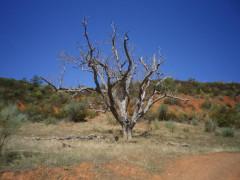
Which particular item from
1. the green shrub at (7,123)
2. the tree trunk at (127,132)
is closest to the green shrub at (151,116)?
the tree trunk at (127,132)

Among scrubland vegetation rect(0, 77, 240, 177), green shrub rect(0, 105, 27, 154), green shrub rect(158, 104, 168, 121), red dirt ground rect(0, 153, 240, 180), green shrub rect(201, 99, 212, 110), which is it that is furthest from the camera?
green shrub rect(201, 99, 212, 110)

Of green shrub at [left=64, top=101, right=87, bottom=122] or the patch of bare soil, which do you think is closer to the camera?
the patch of bare soil

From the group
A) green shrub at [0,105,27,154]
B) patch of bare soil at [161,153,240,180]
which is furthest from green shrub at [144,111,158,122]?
green shrub at [0,105,27,154]

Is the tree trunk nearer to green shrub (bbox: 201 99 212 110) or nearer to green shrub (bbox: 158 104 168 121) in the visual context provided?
green shrub (bbox: 158 104 168 121)

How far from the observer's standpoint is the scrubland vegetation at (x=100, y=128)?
35.3ft

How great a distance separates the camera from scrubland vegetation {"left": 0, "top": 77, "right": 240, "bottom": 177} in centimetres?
1077

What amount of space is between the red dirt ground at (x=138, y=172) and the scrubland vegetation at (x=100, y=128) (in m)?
0.46

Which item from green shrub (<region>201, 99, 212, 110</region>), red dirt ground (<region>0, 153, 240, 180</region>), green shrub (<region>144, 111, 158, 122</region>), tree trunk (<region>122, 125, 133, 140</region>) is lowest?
red dirt ground (<region>0, 153, 240, 180</region>)

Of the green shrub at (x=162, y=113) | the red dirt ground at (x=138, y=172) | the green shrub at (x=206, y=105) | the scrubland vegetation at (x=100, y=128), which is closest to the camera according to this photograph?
the red dirt ground at (x=138, y=172)

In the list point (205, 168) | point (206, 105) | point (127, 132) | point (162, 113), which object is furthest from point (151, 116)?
point (205, 168)

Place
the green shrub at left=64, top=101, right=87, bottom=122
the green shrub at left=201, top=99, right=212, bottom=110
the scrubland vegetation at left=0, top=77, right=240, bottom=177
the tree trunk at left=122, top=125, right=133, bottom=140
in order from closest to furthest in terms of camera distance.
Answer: the scrubland vegetation at left=0, top=77, right=240, bottom=177, the tree trunk at left=122, top=125, right=133, bottom=140, the green shrub at left=64, top=101, right=87, bottom=122, the green shrub at left=201, top=99, right=212, bottom=110

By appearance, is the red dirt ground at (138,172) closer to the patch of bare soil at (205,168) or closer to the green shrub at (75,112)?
the patch of bare soil at (205,168)

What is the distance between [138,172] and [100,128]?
13651 millimetres

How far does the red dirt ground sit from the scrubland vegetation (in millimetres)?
457
